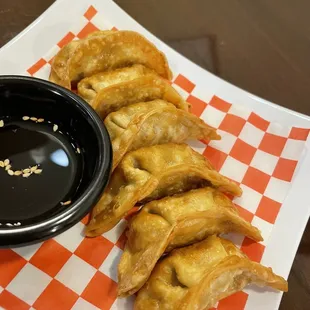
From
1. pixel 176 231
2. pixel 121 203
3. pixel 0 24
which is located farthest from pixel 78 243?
pixel 0 24

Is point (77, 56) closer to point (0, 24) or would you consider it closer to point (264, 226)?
point (0, 24)

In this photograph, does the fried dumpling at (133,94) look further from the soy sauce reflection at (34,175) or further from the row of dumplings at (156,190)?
the soy sauce reflection at (34,175)

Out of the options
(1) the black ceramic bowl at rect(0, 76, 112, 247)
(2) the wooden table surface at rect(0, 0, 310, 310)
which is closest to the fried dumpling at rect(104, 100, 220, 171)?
(1) the black ceramic bowl at rect(0, 76, 112, 247)

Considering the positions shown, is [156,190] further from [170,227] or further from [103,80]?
[103,80]

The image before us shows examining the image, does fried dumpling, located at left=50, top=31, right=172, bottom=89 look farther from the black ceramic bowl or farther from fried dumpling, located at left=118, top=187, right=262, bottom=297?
fried dumpling, located at left=118, top=187, right=262, bottom=297

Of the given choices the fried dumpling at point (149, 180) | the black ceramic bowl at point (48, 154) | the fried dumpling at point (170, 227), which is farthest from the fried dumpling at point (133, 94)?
the fried dumpling at point (170, 227)

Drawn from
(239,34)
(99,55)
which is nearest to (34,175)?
(99,55)
